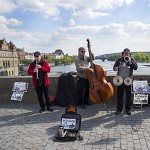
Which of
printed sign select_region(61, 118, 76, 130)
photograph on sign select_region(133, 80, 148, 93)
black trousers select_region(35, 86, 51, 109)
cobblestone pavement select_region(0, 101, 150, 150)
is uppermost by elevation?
photograph on sign select_region(133, 80, 148, 93)

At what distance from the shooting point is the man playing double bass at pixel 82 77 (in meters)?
8.05

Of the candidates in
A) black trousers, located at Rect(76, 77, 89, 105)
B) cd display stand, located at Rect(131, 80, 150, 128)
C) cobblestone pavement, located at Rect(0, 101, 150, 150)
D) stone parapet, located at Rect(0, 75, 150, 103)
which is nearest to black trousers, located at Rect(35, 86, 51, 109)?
cobblestone pavement, located at Rect(0, 101, 150, 150)

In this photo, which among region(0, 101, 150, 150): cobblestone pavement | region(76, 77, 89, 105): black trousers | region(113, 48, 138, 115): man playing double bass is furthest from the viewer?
region(76, 77, 89, 105): black trousers

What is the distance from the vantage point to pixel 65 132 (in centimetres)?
579

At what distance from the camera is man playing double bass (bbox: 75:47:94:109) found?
8.05 m

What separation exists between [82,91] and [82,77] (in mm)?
505

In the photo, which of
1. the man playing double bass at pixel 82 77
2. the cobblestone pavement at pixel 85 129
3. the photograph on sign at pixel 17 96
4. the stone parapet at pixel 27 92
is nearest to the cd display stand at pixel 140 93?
the cobblestone pavement at pixel 85 129

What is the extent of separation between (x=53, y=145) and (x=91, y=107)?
10.8ft

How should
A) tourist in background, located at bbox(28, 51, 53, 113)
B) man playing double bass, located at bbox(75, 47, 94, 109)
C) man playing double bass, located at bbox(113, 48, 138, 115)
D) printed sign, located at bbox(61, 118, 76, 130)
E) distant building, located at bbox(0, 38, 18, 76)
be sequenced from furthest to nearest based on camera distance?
distant building, located at bbox(0, 38, 18, 76)
man playing double bass, located at bbox(75, 47, 94, 109)
tourist in background, located at bbox(28, 51, 53, 113)
man playing double bass, located at bbox(113, 48, 138, 115)
printed sign, located at bbox(61, 118, 76, 130)

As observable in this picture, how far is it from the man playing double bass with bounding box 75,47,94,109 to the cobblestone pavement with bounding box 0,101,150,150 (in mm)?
348

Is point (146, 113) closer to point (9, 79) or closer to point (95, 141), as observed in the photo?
point (95, 141)

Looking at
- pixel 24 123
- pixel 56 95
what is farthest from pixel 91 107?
pixel 24 123

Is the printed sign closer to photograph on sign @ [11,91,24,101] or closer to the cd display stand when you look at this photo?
the cd display stand

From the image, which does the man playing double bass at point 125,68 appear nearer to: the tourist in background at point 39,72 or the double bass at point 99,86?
the double bass at point 99,86
